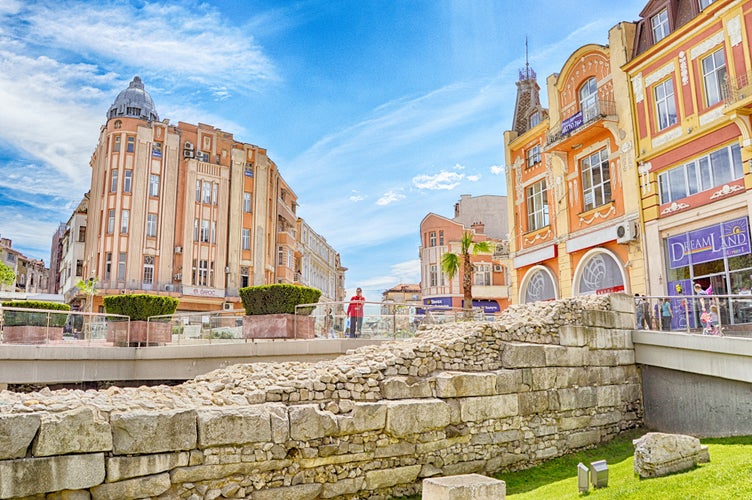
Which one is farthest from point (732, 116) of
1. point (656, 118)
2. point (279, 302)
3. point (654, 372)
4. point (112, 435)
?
point (112, 435)

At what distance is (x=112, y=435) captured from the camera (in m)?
8.23

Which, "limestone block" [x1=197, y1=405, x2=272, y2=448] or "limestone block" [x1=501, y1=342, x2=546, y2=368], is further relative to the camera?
"limestone block" [x1=501, y1=342, x2=546, y2=368]

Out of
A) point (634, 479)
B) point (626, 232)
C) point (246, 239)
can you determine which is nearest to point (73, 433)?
point (634, 479)

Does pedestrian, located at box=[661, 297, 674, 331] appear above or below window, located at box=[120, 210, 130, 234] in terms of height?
below

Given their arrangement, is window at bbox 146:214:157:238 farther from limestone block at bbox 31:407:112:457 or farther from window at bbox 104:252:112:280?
limestone block at bbox 31:407:112:457

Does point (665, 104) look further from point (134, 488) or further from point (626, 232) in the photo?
point (134, 488)

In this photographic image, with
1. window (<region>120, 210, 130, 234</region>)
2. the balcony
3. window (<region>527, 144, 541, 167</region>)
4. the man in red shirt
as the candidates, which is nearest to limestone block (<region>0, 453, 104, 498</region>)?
the man in red shirt

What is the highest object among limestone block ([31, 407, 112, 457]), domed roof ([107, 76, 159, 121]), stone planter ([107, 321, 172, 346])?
domed roof ([107, 76, 159, 121])

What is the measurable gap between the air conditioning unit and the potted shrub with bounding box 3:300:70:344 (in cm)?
1916

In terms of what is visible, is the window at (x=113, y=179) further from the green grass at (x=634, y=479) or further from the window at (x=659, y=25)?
the green grass at (x=634, y=479)

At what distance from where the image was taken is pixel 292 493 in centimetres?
948

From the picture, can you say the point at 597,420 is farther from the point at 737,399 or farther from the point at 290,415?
the point at 290,415

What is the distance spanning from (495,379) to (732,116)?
455 inches

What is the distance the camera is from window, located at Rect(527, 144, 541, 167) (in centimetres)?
2790
